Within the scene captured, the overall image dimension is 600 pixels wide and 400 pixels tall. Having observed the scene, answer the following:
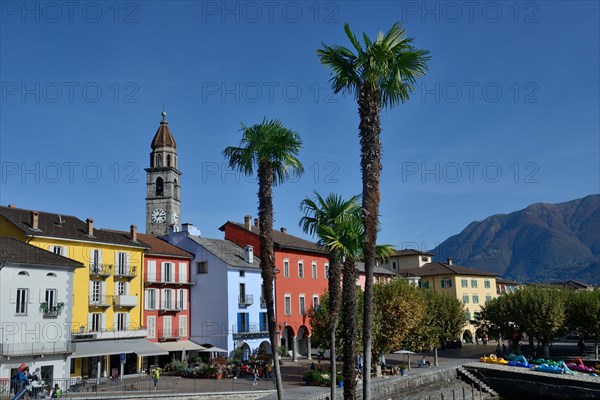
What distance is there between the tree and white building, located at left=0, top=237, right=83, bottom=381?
155 feet

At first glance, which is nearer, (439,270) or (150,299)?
(150,299)

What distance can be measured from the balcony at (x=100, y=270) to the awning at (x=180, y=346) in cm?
756

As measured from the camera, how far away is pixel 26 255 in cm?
3594

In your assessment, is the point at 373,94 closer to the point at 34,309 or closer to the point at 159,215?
the point at 34,309

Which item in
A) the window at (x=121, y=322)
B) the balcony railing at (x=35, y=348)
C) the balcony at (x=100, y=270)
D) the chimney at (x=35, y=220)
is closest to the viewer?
the balcony railing at (x=35, y=348)

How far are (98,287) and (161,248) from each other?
8.57 metres

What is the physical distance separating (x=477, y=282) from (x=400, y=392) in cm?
5551

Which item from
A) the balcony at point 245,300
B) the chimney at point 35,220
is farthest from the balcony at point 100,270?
the balcony at point 245,300

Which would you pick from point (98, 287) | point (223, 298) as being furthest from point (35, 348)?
point (223, 298)

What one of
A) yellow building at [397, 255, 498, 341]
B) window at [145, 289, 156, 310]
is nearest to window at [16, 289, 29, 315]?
window at [145, 289, 156, 310]

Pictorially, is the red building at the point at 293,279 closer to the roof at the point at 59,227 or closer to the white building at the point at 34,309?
the roof at the point at 59,227

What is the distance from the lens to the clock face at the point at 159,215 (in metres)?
91.8

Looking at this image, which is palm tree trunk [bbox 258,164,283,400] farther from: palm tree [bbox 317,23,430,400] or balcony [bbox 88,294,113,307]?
balcony [bbox 88,294,113,307]

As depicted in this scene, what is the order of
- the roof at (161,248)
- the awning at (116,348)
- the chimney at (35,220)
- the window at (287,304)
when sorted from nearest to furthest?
the awning at (116,348) < the chimney at (35,220) < the roof at (161,248) < the window at (287,304)
